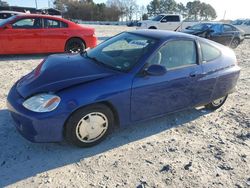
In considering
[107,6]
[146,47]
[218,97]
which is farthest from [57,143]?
[107,6]

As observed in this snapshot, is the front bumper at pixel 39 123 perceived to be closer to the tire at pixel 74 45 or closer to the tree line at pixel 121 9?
the tire at pixel 74 45

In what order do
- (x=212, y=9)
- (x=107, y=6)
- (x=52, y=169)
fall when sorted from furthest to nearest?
(x=212, y=9) → (x=107, y=6) → (x=52, y=169)

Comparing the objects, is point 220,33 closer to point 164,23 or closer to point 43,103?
point 164,23

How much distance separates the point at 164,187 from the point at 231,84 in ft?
9.23

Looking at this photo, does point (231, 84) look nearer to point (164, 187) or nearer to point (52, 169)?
point (164, 187)

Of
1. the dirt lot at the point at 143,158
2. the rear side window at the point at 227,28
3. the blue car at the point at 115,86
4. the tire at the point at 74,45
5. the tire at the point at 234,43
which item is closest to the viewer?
the dirt lot at the point at 143,158

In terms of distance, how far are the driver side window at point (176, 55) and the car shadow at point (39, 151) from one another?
41.4 inches

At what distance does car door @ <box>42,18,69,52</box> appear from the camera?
8.52 metres

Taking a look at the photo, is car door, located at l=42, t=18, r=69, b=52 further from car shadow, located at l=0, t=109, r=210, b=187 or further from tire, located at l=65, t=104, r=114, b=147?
tire, located at l=65, t=104, r=114, b=147

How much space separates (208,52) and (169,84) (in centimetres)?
116

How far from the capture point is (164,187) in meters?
2.93

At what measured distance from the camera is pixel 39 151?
11.2ft

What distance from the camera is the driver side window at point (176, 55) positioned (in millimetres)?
3863

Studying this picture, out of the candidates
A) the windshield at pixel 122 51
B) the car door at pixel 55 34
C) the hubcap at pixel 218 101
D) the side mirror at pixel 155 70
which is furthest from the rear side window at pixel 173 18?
the side mirror at pixel 155 70
